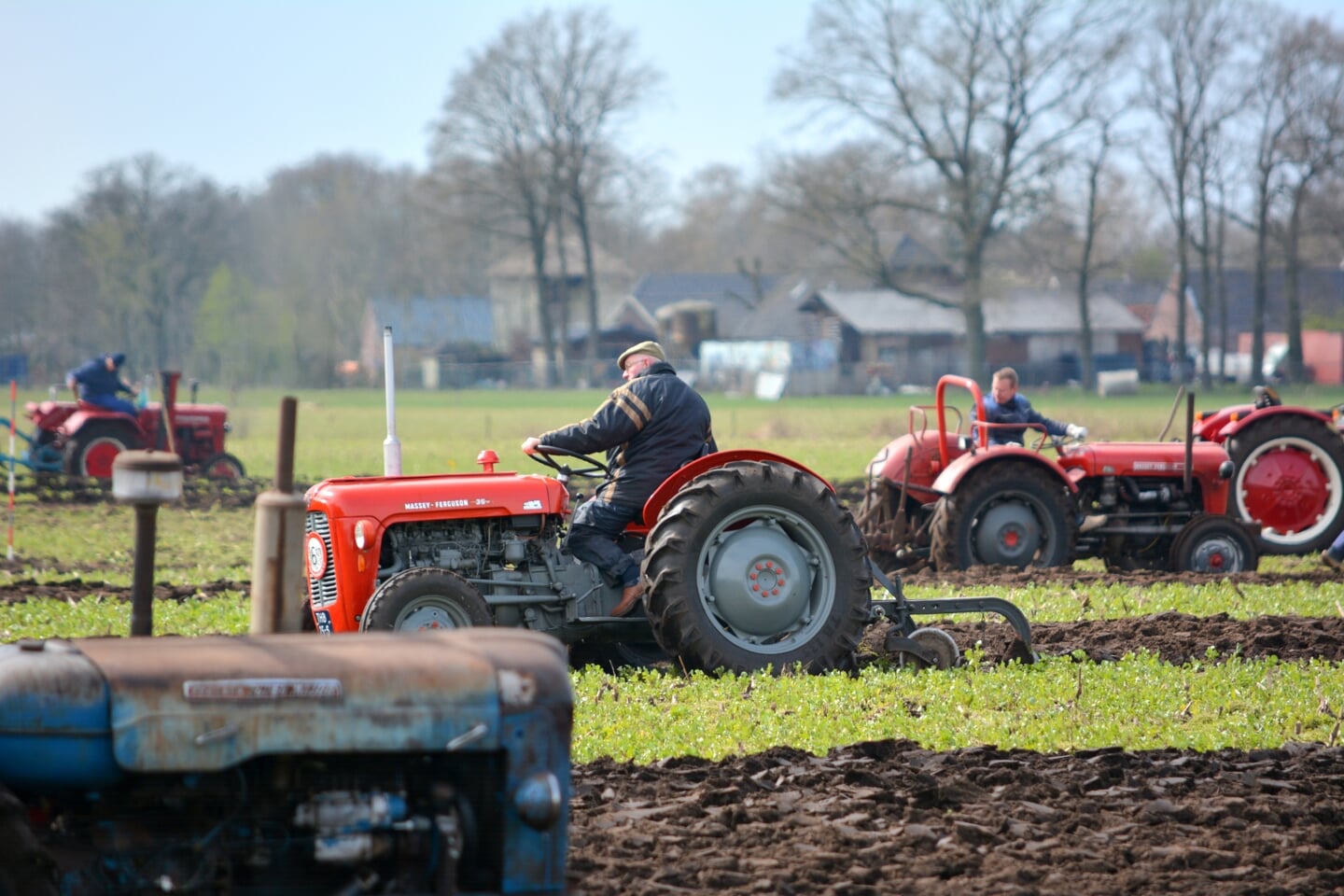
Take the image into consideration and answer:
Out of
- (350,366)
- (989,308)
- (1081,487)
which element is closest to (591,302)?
(350,366)

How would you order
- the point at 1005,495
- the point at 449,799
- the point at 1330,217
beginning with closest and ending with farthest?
1. the point at 449,799
2. the point at 1005,495
3. the point at 1330,217

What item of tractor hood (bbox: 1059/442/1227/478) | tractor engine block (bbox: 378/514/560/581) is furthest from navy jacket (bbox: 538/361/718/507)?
tractor hood (bbox: 1059/442/1227/478)

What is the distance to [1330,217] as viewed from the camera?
51.3 m

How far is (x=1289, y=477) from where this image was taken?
12.2 m

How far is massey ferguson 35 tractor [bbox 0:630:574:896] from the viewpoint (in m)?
3.04

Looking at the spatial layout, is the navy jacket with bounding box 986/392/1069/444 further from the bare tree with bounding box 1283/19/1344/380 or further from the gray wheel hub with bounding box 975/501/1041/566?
the bare tree with bounding box 1283/19/1344/380

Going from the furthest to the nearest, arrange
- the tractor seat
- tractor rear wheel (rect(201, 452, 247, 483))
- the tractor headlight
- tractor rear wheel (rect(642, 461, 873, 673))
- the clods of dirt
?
1. tractor rear wheel (rect(201, 452, 247, 483))
2. the tractor seat
3. tractor rear wheel (rect(642, 461, 873, 673))
4. the clods of dirt
5. the tractor headlight

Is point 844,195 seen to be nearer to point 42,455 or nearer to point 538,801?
point 42,455

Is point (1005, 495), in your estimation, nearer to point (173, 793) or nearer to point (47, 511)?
point (173, 793)

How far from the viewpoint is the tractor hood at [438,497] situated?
6.63 m

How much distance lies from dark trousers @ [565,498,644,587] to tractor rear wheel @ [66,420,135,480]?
13.6 meters

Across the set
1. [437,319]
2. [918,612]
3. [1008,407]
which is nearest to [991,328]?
[437,319]

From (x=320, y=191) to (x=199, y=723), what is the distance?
7850cm

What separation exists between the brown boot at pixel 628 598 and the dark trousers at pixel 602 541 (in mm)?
44
